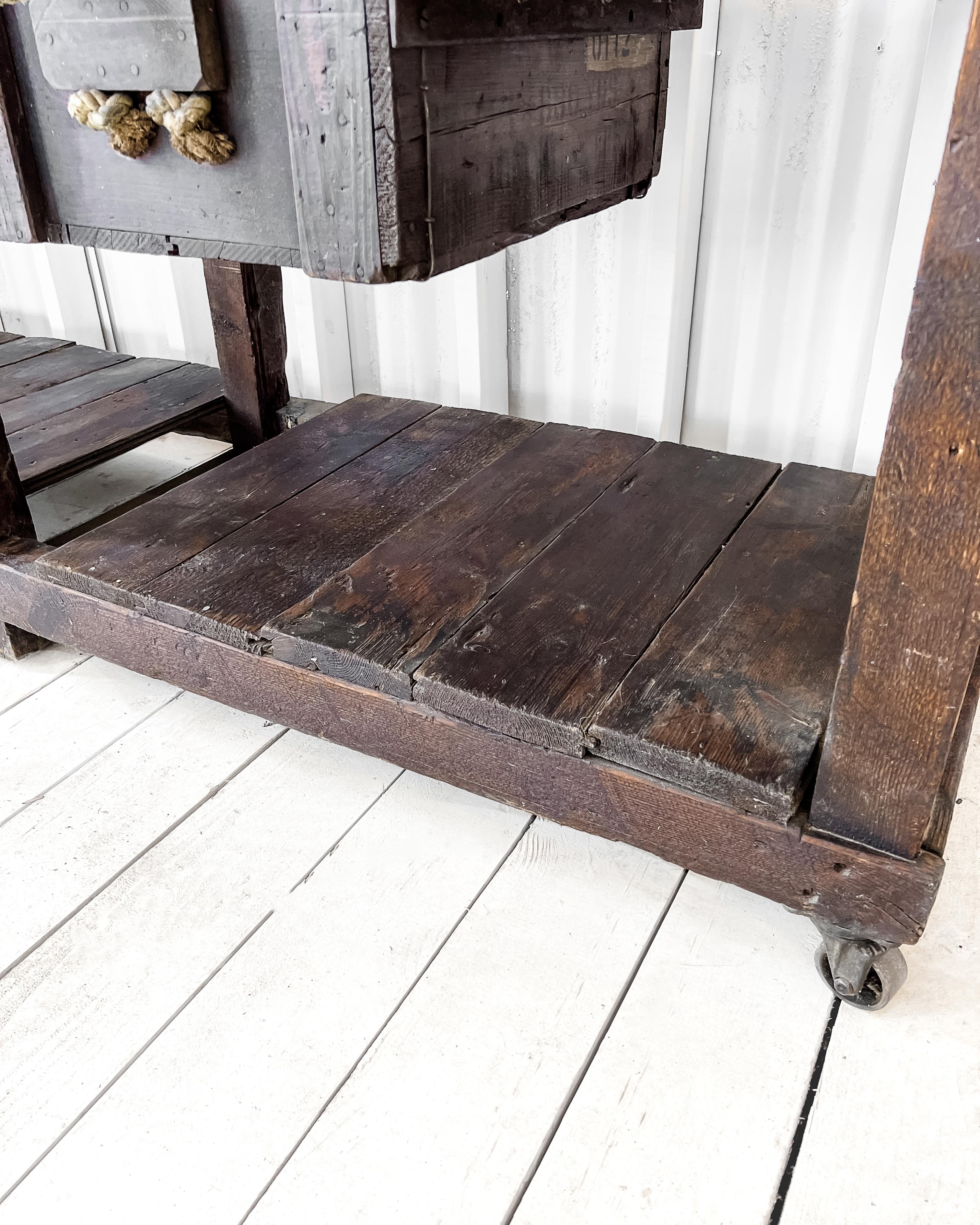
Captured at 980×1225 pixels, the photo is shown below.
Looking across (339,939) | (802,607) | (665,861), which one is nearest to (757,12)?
(802,607)

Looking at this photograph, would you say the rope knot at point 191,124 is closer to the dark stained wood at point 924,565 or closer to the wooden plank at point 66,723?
the dark stained wood at point 924,565

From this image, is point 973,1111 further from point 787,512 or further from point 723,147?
point 723,147

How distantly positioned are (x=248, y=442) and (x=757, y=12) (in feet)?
3.97

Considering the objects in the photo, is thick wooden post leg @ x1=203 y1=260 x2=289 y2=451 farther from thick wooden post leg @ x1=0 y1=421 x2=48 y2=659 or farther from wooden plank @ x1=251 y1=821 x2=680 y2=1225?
wooden plank @ x1=251 y1=821 x2=680 y2=1225

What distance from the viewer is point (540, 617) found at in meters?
1.24

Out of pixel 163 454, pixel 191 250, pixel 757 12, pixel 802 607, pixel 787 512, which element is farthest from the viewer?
pixel 163 454

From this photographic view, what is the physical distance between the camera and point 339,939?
1124mm

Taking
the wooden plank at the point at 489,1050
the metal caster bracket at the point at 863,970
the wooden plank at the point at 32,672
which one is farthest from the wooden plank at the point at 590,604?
the wooden plank at the point at 32,672

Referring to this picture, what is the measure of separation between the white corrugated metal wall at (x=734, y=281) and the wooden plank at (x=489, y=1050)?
103 cm

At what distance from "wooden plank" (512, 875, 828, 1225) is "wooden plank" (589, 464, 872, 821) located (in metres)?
0.21

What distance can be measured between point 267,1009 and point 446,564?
2.00 ft

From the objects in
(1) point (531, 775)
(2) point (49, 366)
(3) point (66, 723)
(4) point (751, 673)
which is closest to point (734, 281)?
(4) point (751, 673)

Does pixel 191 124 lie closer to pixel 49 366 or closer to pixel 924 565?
pixel 924 565

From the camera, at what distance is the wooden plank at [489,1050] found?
0.88 meters
